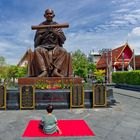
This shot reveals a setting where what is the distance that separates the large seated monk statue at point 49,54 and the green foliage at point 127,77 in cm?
1461

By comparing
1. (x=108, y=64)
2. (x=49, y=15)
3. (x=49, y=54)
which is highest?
(x=49, y=15)

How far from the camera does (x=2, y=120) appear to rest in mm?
9062

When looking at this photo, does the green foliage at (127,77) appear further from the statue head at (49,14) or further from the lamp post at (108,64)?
the statue head at (49,14)

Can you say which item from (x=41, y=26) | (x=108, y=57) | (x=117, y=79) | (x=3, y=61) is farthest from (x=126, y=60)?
(x=41, y=26)

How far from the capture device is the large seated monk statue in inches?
551

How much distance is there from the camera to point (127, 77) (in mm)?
30812

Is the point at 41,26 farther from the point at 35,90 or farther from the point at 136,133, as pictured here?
the point at 136,133

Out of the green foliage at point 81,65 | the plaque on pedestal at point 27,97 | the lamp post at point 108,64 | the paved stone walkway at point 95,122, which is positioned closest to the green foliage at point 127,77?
the lamp post at point 108,64

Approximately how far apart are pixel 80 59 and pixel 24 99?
126 ft

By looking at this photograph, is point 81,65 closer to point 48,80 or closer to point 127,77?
point 127,77

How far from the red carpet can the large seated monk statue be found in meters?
5.34

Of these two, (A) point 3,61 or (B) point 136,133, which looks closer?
(B) point 136,133

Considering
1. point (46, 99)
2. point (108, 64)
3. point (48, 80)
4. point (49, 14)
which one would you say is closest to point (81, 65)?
point (108, 64)

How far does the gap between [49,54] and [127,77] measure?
18215mm
